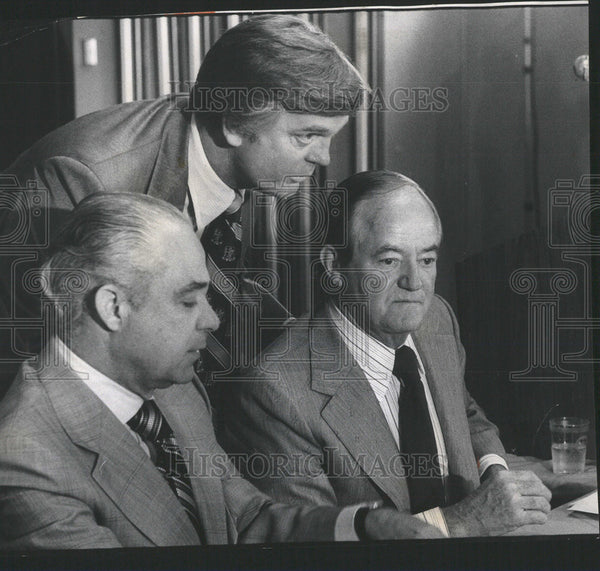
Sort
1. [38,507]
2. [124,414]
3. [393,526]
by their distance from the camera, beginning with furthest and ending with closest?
1. [393,526]
2. [124,414]
3. [38,507]

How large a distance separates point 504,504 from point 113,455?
52.9 inches

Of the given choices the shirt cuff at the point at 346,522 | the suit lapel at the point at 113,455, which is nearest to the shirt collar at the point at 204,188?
the suit lapel at the point at 113,455

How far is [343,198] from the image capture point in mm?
3232

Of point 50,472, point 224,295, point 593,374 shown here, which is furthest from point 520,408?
point 50,472

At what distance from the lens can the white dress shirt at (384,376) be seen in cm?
327

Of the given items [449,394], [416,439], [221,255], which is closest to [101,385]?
[221,255]

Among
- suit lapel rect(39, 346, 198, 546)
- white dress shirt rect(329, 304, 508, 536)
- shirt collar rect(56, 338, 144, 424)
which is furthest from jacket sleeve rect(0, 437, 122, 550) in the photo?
white dress shirt rect(329, 304, 508, 536)

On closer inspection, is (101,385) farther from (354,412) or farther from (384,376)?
(384,376)

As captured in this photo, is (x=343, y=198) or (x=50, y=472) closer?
(x=50, y=472)

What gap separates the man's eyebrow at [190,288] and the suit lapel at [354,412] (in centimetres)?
40

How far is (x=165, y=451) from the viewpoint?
10.4 feet

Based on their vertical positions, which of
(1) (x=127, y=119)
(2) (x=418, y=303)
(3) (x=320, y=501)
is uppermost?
(1) (x=127, y=119)

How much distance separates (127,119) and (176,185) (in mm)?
274

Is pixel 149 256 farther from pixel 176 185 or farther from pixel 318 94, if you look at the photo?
pixel 318 94
